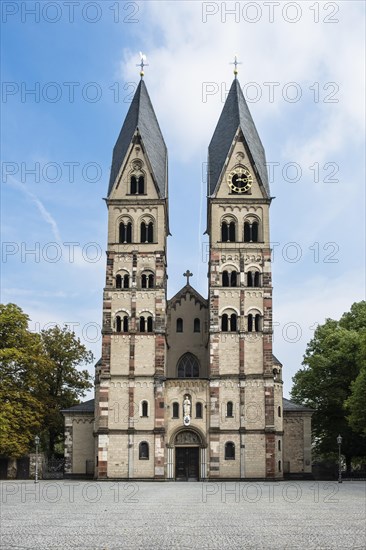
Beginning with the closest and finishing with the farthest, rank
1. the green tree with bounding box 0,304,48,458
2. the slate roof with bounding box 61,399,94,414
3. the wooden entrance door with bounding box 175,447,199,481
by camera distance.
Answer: the wooden entrance door with bounding box 175,447,199,481 → the green tree with bounding box 0,304,48,458 → the slate roof with bounding box 61,399,94,414

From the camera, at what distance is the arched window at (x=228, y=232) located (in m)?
64.2

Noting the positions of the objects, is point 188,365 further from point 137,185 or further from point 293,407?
point 137,185

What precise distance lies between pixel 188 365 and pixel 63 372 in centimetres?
1431

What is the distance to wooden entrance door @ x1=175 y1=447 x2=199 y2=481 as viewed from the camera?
200 feet

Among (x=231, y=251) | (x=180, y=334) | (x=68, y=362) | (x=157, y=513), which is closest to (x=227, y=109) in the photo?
(x=231, y=251)

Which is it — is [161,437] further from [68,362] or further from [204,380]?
[68,362]

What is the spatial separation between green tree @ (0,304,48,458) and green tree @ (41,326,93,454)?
656 cm

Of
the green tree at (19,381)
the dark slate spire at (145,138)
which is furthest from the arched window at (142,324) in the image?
the dark slate spire at (145,138)

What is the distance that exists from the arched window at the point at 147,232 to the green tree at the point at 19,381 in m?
11.4

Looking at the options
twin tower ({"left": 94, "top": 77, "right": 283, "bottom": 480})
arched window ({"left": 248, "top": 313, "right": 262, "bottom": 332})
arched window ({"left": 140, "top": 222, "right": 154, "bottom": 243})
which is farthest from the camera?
arched window ({"left": 140, "top": 222, "right": 154, "bottom": 243})

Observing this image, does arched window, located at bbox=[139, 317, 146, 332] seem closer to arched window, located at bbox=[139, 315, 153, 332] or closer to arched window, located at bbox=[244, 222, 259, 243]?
arched window, located at bbox=[139, 315, 153, 332]

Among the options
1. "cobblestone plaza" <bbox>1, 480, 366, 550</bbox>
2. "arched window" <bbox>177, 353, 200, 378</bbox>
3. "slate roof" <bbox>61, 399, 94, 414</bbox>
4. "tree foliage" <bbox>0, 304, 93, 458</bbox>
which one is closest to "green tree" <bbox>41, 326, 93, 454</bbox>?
"tree foliage" <bbox>0, 304, 93, 458</bbox>

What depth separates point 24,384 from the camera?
64750 millimetres

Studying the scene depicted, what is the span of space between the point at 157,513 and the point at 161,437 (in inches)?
1304
